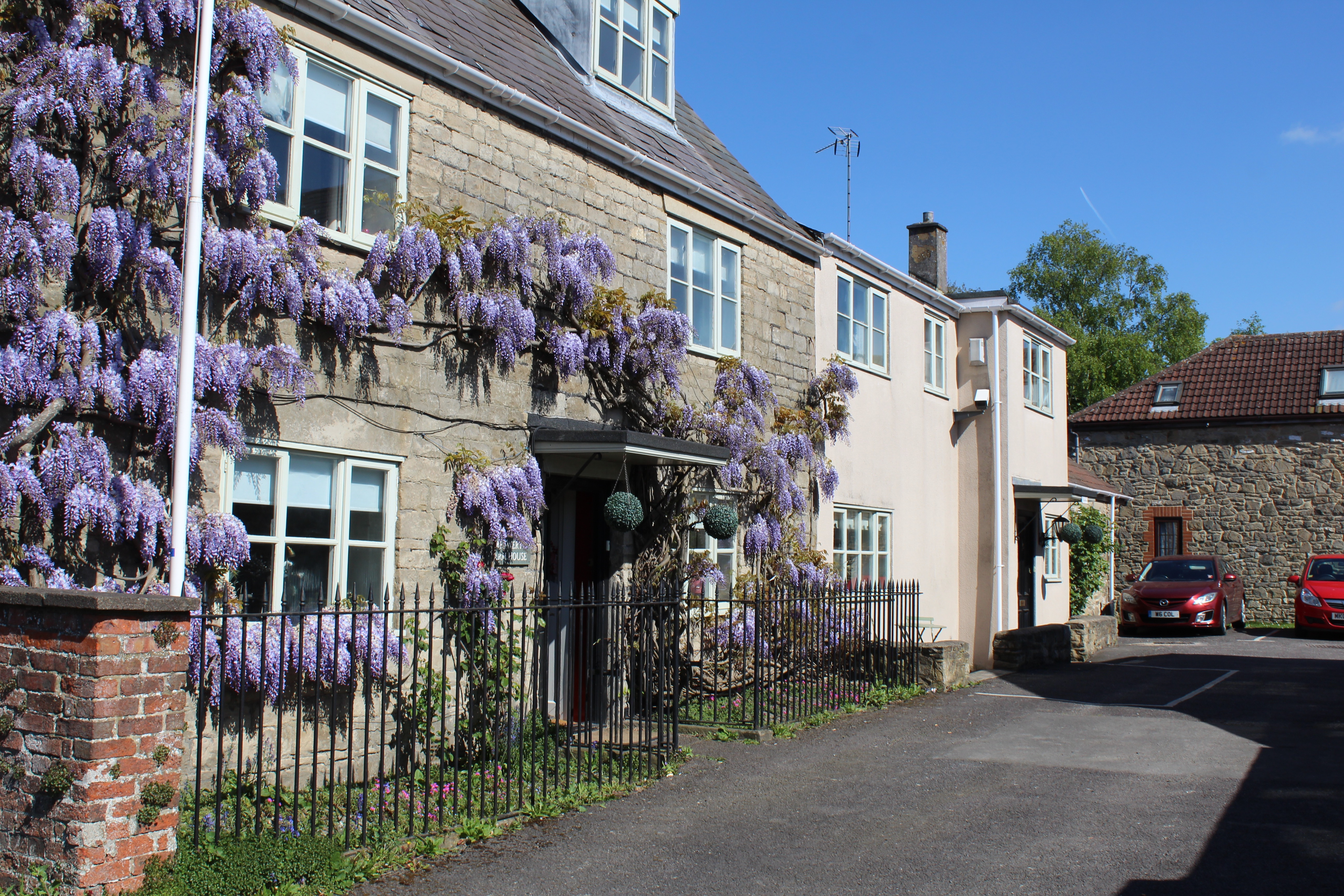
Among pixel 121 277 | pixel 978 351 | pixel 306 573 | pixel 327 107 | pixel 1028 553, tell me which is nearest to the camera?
pixel 121 277

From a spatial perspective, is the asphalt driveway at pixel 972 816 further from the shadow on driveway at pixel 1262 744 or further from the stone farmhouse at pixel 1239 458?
the stone farmhouse at pixel 1239 458

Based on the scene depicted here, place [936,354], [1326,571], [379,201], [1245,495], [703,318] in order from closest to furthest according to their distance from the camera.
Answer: [379,201], [703,318], [936,354], [1326,571], [1245,495]

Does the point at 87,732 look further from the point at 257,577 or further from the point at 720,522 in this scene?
the point at 720,522

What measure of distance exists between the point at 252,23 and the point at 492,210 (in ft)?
8.71

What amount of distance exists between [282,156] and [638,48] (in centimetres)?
617

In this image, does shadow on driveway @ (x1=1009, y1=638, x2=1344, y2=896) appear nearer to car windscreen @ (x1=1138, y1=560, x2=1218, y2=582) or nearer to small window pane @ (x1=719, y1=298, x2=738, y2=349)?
car windscreen @ (x1=1138, y1=560, x2=1218, y2=582)

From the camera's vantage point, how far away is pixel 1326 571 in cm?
2275

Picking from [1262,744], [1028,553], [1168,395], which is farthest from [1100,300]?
[1262,744]

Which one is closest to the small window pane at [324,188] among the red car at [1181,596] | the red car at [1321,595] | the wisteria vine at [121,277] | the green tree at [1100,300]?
the wisteria vine at [121,277]

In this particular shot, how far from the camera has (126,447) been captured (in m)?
6.47

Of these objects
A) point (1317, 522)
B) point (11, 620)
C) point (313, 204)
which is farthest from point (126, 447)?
point (1317, 522)

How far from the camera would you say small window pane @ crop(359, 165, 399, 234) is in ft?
27.1

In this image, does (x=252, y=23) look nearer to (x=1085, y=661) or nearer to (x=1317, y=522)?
(x=1085, y=661)

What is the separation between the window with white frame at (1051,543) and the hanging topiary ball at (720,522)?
36.9ft
